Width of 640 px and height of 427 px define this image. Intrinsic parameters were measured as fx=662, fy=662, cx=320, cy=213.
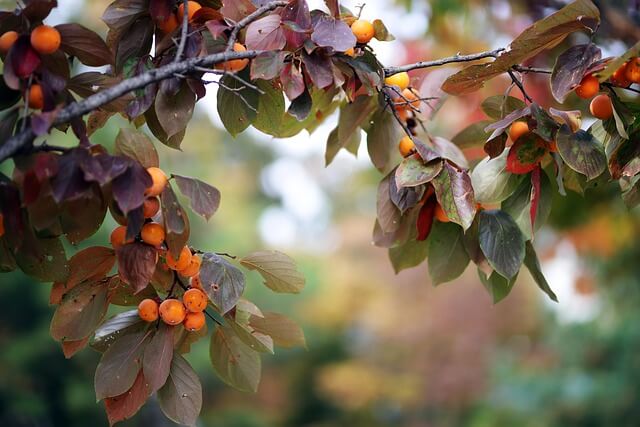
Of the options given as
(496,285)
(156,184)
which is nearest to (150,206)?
(156,184)

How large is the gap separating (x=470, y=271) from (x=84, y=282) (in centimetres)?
437

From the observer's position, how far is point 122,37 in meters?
0.71

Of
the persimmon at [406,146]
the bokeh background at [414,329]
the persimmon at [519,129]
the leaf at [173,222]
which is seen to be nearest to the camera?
the leaf at [173,222]

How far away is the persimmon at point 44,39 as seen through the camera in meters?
0.60

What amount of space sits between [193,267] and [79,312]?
0.13 metres

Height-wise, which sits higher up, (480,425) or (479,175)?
(479,175)

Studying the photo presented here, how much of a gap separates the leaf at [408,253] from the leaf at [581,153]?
0.26m

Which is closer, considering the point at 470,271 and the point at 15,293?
the point at 15,293

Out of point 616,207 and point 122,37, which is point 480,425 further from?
point 122,37

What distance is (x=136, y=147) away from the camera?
62 cm

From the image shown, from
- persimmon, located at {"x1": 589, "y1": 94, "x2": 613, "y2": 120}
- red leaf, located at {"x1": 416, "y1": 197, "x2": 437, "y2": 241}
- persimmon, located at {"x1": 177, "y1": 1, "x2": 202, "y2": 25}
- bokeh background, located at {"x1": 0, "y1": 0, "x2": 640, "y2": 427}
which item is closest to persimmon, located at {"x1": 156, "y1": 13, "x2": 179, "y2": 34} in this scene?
persimmon, located at {"x1": 177, "y1": 1, "x2": 202, "y2": 25}

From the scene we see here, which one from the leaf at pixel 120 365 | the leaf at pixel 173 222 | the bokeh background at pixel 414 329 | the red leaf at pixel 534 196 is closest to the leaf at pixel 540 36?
the red leaf at pixel 534 196

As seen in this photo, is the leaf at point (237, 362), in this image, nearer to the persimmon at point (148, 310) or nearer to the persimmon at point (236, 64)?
the persimmon at point (148, 310)

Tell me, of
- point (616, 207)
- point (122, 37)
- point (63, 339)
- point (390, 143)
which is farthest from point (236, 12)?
point (616, 207)
